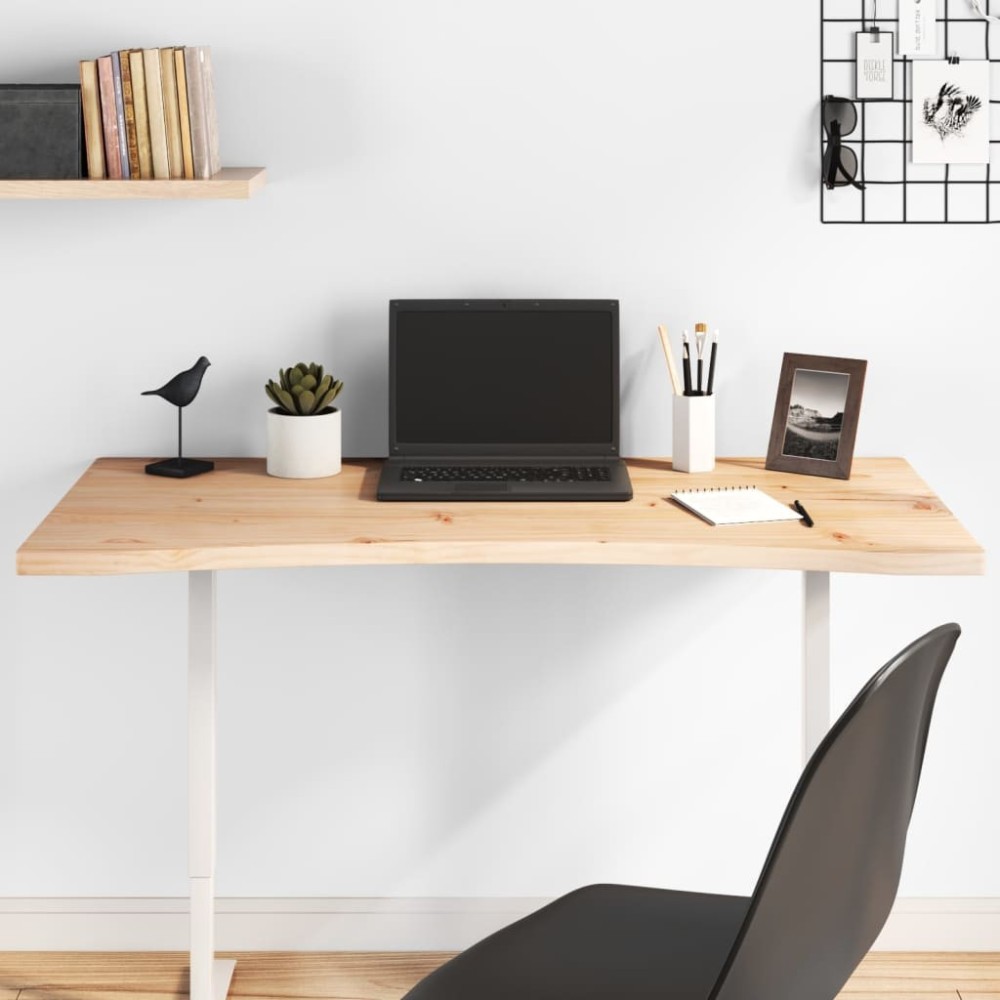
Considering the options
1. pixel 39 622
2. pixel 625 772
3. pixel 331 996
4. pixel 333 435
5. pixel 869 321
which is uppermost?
pixel 869 321

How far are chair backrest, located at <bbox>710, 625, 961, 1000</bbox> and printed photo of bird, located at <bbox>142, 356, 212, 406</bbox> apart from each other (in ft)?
4.28

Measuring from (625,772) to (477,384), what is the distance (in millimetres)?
779

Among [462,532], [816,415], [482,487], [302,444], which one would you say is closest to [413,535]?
[462,532]

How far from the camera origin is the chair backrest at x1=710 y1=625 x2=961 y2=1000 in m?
1.22

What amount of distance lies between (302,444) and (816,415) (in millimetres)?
838

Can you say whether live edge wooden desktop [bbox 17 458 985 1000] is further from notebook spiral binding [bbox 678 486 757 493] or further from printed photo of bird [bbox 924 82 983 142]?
printed photo of bird [bbox 924 82 983 142]

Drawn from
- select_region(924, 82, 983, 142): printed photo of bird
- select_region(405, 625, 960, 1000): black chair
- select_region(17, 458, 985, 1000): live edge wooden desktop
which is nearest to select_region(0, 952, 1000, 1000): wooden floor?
select_region(17, 458, 985, 1000): live edge wooden desktop

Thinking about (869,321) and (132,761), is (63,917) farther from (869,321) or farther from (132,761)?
(869,321)

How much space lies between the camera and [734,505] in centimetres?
203

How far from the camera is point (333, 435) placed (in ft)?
7.29

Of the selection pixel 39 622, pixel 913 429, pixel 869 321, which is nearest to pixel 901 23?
pixel 869 321

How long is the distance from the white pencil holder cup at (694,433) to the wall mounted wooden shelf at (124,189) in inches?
30.2

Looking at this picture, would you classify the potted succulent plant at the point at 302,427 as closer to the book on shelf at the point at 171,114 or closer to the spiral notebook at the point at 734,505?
the book on shelf at the point at 171,114

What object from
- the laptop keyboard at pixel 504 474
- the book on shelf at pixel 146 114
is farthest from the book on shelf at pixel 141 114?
the laptop keyboard at pixel 504 474
